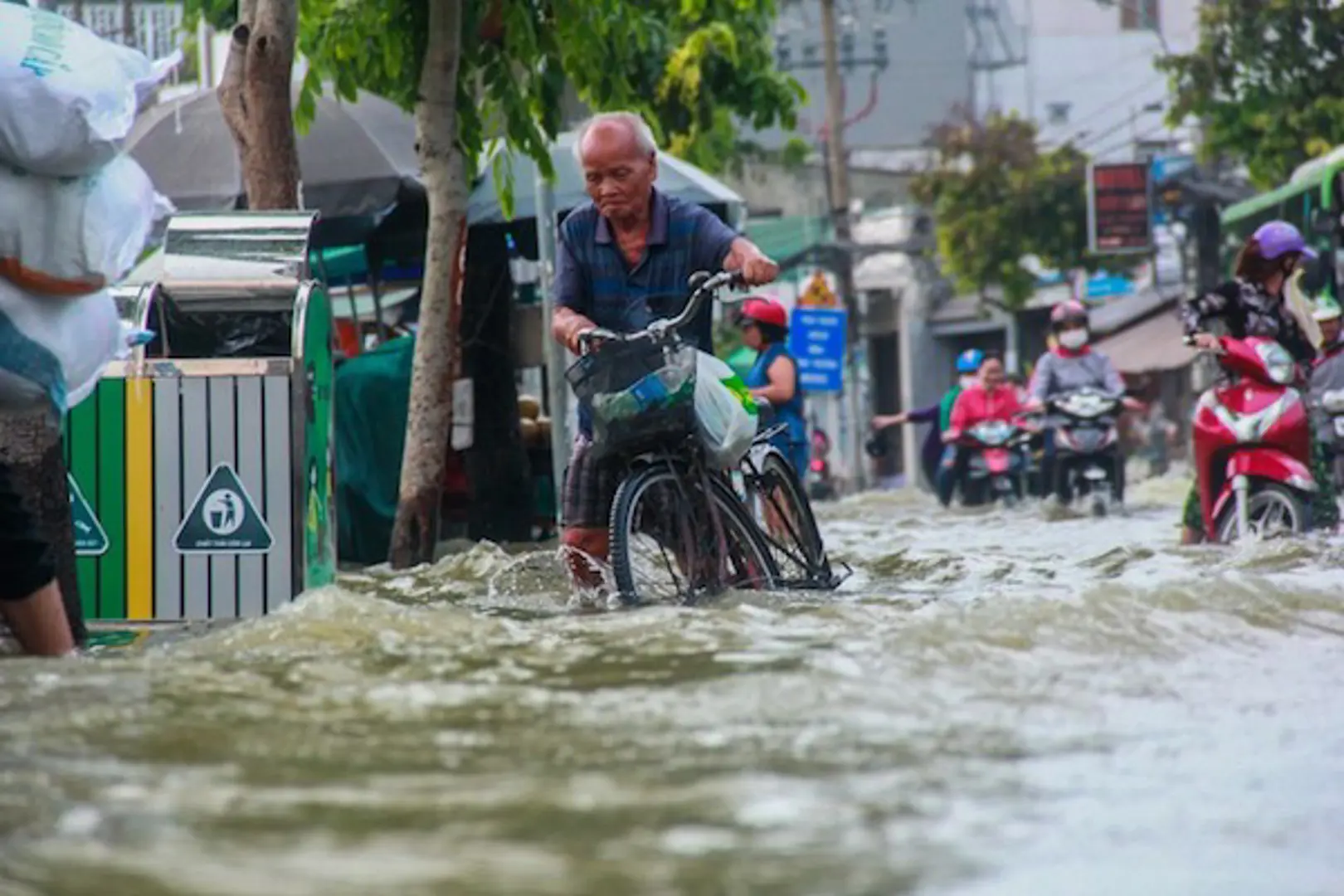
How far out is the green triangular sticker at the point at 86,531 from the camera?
7328mm

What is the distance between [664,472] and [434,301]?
4.91m

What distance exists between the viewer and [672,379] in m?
7.18

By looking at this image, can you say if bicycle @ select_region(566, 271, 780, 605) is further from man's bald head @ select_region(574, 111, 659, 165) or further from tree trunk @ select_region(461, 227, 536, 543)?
tree trunk @ select_region(461, 227, 536, 543)

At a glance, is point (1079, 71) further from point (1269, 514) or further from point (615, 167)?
point (615, 167)

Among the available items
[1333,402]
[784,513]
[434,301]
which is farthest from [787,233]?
[784,513]

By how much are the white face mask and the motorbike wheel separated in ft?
27.0

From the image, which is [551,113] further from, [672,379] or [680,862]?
[680,862]

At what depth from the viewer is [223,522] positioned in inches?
290

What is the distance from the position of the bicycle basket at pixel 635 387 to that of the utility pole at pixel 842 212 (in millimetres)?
33438

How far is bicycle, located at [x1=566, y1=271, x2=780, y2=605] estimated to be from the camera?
7.15m

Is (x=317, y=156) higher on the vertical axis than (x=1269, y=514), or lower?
higher

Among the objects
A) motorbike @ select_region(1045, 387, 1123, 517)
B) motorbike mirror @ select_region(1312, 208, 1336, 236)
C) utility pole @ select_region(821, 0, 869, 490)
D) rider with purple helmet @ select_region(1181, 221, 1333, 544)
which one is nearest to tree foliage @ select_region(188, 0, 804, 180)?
rider with purple helmet @ select_region(1181, 221, 1333, 544)

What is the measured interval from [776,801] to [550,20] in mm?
8908

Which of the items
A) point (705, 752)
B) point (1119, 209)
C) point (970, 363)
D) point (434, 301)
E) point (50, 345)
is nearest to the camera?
point (705, 752)
